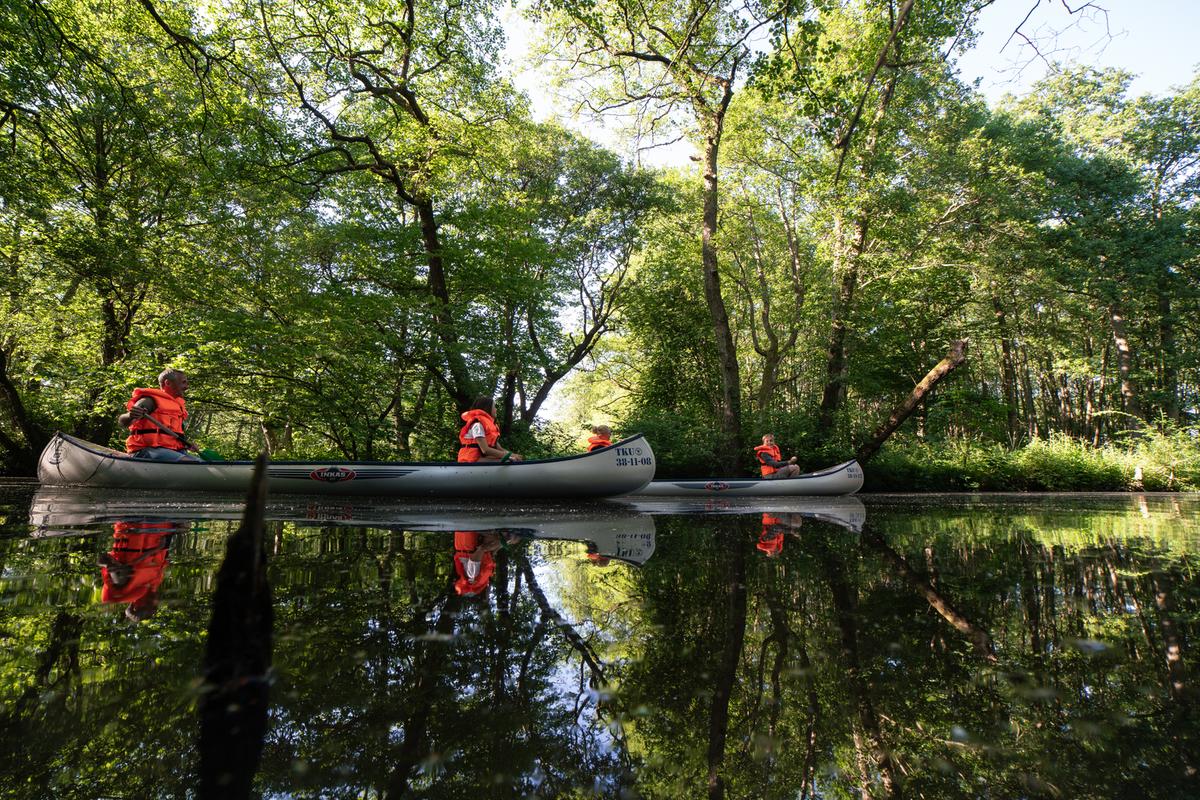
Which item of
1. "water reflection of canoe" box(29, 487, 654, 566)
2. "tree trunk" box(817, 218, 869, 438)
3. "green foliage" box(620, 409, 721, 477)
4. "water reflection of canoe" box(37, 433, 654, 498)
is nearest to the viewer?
"water reflection of canoe" box(29, 487, 654, 566)

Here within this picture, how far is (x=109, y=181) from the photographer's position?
1221 cm

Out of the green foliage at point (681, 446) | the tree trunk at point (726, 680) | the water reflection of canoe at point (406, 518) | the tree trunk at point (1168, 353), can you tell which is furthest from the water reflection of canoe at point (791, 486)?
the tree trunk at point (1168, 353)

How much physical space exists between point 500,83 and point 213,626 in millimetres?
14227

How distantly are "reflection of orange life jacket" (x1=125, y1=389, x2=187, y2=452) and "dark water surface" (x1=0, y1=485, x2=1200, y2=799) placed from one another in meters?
5.99

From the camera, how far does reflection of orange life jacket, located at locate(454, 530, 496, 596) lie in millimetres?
2326

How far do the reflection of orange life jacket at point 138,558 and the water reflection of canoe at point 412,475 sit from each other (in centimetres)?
363

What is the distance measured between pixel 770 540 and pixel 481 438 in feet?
15.8

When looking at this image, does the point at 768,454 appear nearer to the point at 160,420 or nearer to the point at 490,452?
the point at 490,452

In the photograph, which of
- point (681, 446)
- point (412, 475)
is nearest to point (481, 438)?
point (412, 475)

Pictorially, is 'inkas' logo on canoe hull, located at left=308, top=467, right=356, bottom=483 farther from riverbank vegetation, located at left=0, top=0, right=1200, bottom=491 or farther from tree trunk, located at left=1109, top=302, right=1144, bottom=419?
tree trunk, located at left=1109, top=302, right=1144, bottom=419

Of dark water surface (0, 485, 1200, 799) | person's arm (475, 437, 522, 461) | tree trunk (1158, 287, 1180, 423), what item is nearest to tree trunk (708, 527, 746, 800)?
dark water surface (0, 485, 1200, 799)

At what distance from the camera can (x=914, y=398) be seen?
1340 cm

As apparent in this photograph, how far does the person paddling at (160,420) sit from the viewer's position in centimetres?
779

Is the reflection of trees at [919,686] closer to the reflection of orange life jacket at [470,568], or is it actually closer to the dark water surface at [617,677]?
the dark water surface at [617,677]
